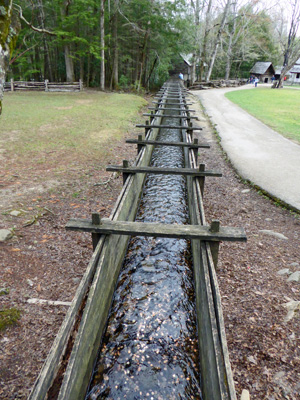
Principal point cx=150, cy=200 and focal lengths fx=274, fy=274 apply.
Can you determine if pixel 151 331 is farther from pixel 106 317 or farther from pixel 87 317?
pixel 87 317

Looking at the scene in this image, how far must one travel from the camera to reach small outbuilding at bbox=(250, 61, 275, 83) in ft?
164

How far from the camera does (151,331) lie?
11.8 feet

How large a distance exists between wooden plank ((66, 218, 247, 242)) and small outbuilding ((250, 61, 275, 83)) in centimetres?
5537

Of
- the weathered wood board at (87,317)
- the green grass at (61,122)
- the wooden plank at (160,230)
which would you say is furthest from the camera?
the green grass at (61,122)

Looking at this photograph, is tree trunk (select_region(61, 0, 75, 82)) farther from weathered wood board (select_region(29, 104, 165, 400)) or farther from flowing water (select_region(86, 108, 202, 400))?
weathered wood board (select_region(29, 104, 165, 400))

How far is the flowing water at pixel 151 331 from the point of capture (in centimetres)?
301

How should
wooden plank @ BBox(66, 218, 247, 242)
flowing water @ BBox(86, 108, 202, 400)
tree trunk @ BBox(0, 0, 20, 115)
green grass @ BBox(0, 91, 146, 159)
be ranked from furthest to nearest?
green grass @ BBox(0, 91, 146, 159) < tree trunk @ BBox(0, 0, 20, 115) < wooden plank @ BBox(66, 218, 247, 242) < flowing water @ BBox(86, 108, 202, 400)

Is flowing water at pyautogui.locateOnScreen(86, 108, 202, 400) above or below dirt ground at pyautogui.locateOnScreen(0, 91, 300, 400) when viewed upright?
below

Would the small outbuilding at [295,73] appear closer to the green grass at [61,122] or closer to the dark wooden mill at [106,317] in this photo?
the green grass at [61,122]

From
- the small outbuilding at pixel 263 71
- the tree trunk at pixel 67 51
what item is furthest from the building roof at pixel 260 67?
the tree trunk at pixel 67 51

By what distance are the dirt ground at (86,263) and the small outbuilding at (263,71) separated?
168 feet

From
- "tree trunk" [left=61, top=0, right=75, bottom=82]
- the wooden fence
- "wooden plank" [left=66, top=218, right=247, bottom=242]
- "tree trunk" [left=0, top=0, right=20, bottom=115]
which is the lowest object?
"wooden plank" [left=66, top=218, right=247, bottom=242]

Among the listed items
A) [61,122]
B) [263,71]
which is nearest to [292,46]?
[263,71]

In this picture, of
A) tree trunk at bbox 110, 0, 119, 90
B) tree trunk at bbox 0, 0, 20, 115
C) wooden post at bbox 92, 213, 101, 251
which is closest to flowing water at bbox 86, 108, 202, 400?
wooden post at bbox 92, 213, 101, 251
